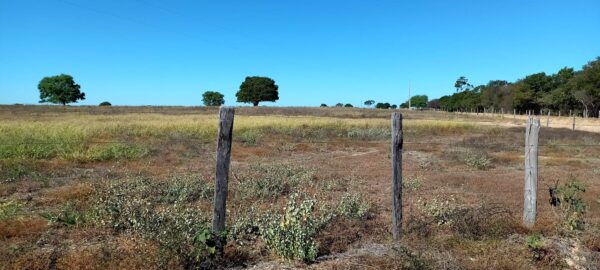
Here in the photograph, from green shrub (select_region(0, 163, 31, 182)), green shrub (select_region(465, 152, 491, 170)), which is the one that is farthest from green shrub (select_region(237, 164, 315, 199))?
green shrub (select_region(465, 152, 491, 170))

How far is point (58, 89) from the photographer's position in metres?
89.5

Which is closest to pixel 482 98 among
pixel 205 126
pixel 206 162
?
pixel 205 126

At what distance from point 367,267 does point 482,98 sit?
370ft

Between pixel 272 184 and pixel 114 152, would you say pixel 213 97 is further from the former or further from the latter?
pixel 272 184

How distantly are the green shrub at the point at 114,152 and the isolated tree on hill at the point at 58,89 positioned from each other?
274 ft

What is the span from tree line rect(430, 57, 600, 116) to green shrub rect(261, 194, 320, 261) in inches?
2612

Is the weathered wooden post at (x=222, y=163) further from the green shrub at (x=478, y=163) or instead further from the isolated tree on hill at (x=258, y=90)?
the isolated tree on hill at (x=258, y=90)

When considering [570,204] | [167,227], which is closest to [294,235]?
[167,227]

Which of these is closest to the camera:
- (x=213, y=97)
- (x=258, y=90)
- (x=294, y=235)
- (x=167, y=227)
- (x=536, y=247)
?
(x=294, y=235)

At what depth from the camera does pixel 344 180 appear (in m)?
11.2

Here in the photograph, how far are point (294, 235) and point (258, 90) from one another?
102355mm

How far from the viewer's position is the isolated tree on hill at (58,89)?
89.1 m

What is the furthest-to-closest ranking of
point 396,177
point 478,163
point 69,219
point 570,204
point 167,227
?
point 478,163
point 69,219
point 570,204
point 396,177
point 167,227

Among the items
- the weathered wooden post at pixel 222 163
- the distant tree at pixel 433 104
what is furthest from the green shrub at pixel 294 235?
the distant tree at pixel 433 104
